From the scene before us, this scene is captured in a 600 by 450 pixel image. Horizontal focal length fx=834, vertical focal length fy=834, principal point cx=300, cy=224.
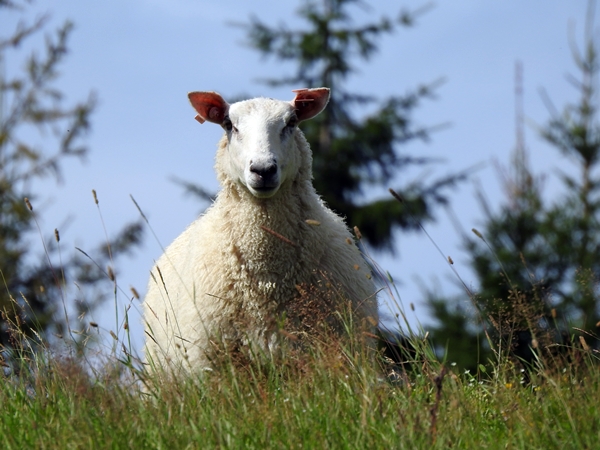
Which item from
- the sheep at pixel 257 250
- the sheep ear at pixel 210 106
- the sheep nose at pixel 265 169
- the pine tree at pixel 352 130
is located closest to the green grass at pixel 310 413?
the sheep at pixel 257 250

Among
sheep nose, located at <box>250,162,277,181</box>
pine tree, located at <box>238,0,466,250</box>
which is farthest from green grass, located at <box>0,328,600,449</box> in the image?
pine tree, located at <box>238,0,466,250</box>

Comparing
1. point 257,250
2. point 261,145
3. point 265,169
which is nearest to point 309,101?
point 261,145

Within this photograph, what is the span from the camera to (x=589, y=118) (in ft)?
53.2

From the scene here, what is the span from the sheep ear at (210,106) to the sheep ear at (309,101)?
0.51m

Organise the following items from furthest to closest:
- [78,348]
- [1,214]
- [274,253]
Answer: [1,214]
[274,253]
[78,348]

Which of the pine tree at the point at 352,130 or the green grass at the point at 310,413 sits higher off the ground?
the pine tree at the point at 352,130

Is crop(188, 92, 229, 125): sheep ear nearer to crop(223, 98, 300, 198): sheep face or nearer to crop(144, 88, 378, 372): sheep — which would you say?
crop(144, 88, 378, 372): sheep

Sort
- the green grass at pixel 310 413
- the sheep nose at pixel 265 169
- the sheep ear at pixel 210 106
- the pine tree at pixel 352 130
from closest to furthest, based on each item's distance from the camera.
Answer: the green grass at pixel 310 413, the sheep nose at pixel 265 169, the sheep ear at pixel 210 106, the pine tree at pixel 352 130

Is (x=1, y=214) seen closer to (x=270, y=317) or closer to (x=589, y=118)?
(x=589, y=118)

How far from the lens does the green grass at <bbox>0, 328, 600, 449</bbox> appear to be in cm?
329

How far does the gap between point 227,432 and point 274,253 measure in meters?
2.19

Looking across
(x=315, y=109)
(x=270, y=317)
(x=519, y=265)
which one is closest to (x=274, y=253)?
(x=270, y=317)

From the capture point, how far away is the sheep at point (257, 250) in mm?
5137

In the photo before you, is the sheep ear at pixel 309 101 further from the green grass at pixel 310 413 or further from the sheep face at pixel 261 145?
the green grass at pixel 310 413
